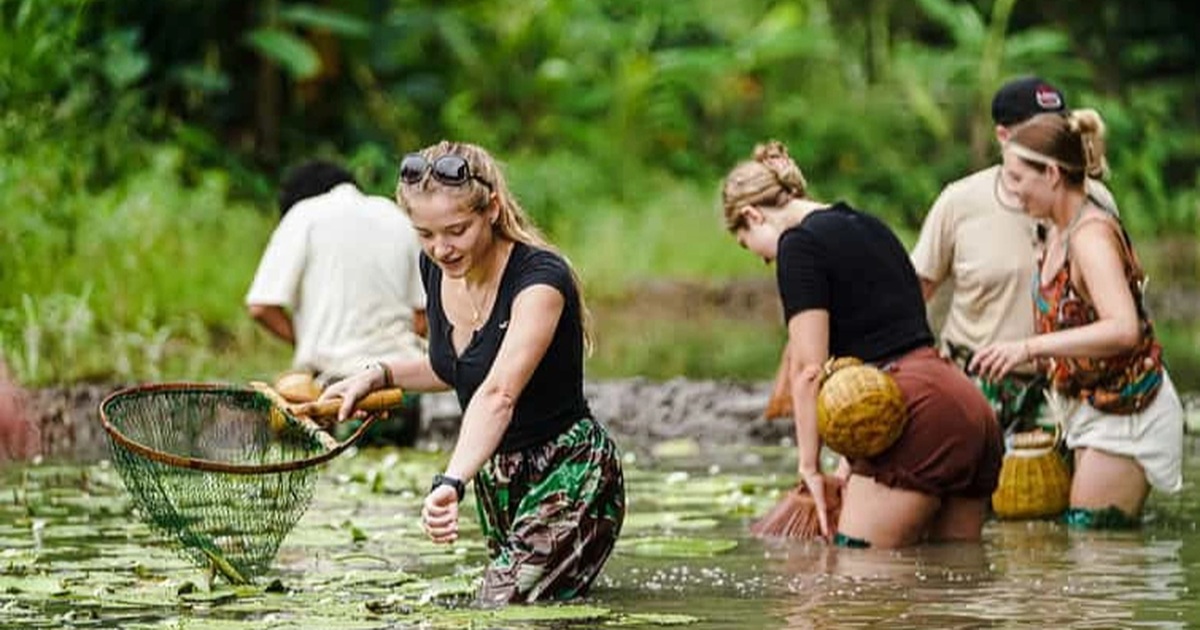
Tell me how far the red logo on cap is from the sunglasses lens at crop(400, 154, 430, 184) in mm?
3252

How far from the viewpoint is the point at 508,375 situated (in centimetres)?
671

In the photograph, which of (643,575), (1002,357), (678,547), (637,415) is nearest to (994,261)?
(1002,357)

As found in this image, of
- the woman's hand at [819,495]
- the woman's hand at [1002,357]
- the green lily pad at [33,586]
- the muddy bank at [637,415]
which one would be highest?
the woman's hand at [1002,357]

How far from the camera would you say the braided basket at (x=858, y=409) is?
8.18 m

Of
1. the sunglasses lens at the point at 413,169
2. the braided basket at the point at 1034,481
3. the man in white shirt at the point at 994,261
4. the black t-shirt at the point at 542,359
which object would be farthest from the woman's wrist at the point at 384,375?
the man in white shirt at the point at 994,261

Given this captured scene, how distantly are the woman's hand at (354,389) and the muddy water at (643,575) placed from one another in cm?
57

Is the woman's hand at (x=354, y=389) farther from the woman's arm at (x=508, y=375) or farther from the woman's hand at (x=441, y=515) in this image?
the woman's hand at (x=441, y=515)

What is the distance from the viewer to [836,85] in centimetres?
2642

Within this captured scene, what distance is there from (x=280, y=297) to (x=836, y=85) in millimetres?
15805

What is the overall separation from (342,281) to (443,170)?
455 centimetres

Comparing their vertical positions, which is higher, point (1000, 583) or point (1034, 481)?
point (1034, 481)

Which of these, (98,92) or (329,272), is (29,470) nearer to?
(329,272)

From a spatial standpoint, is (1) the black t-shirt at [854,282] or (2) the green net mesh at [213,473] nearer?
(2) the green net mesh at [213,473]

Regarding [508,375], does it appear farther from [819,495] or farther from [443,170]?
[819,495]
